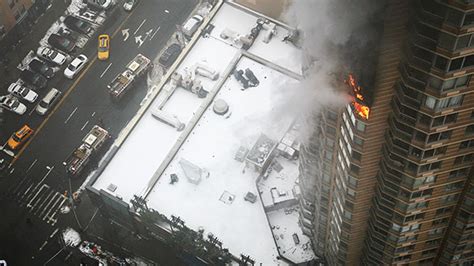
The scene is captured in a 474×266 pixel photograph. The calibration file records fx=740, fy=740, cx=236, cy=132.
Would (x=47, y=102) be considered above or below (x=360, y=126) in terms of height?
above

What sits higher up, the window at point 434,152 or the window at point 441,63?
the window at point 441,63

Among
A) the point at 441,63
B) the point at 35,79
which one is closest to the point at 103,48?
the point at 35,79

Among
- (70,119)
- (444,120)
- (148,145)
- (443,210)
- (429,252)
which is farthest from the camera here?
(70,119)

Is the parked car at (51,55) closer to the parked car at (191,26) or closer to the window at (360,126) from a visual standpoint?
the parked car at (191,26)

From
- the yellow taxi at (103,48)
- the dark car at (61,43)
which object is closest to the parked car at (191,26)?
the yellow taxi at (103,48)

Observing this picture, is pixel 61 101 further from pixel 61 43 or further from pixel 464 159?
pixel 464 159

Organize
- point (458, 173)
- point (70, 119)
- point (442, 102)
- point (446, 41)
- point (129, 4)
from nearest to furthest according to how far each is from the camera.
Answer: point (446, 41) → point (442, 102) → point (458, 173) → point (70, 119) → point (129, 4)
